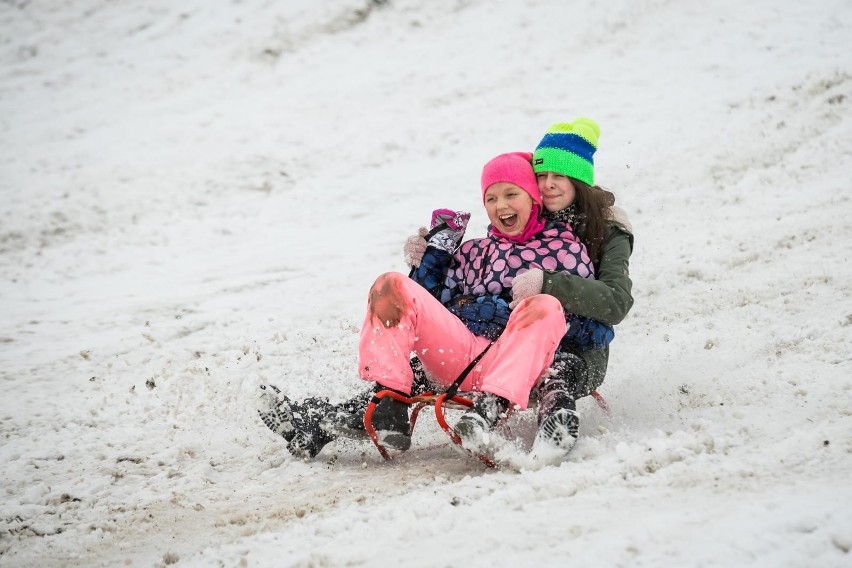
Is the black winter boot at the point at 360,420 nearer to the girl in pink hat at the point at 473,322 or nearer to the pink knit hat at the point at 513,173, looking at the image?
the girl in pink hat at the point at 473,322

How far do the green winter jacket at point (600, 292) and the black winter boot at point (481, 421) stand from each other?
1.88ft

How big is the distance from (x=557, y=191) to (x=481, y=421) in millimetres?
→ 1530

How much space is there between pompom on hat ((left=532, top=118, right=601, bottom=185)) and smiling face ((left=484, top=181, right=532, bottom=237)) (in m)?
0.25

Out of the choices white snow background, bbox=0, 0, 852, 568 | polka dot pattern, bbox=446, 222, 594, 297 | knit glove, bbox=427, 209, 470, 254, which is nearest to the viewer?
white snow background, bbox=0, 0, 852, 568

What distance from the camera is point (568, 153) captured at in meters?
3.72

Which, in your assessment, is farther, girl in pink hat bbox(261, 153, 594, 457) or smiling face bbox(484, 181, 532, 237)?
smiling face bbox(484, 181, 532, 237)

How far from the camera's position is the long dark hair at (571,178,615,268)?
359cm

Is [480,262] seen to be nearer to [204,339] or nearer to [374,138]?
[204,339]

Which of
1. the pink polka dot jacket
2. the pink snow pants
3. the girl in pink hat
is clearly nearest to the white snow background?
the girl in pink hat

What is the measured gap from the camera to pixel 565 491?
2.35 metres

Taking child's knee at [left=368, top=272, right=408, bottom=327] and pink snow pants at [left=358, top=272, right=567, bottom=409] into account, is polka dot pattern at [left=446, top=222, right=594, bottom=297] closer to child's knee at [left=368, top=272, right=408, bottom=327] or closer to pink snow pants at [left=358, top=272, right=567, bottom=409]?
pink snow pants at [left=358, top=272, right=567, bottom=409]

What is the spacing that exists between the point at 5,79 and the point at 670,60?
454 inches

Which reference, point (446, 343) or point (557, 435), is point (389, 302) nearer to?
point (446, 343)

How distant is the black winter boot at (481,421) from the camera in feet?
8.68
